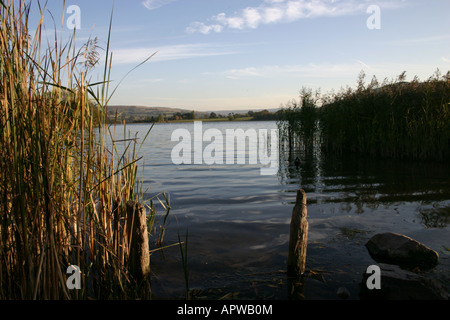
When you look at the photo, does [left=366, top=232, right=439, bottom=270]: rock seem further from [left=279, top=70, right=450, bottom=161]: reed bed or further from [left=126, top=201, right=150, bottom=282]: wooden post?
[left=279, top=70, right=450, bottom=161]: reed bed

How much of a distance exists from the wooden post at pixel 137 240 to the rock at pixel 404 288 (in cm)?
318

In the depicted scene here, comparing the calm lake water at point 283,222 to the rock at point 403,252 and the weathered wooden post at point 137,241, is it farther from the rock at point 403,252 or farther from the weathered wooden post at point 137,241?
the weathered wooden post at point 137,241

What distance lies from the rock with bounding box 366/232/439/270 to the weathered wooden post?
4235mm

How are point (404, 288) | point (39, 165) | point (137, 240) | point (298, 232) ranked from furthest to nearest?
point (298, 232) → point (404, 288) → point (137, 240) → point (39, 165)

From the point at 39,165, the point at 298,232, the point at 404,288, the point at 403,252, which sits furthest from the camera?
the point at 403,252

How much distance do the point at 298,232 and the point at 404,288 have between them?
161 centimetres

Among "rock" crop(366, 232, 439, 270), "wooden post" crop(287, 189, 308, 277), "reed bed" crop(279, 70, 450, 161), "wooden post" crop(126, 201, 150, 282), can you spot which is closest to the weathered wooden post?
"wooden post" crop(126, 201, 150, 282)

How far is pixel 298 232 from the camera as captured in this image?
16.5 ft

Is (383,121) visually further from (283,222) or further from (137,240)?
(137,240)

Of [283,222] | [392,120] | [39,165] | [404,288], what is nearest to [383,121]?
[392,120]

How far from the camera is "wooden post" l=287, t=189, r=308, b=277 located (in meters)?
5.00

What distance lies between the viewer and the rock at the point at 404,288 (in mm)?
4641

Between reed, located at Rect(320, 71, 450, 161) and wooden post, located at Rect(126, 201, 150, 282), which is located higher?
reed, located at Rect(320, 71, 450, 161)
